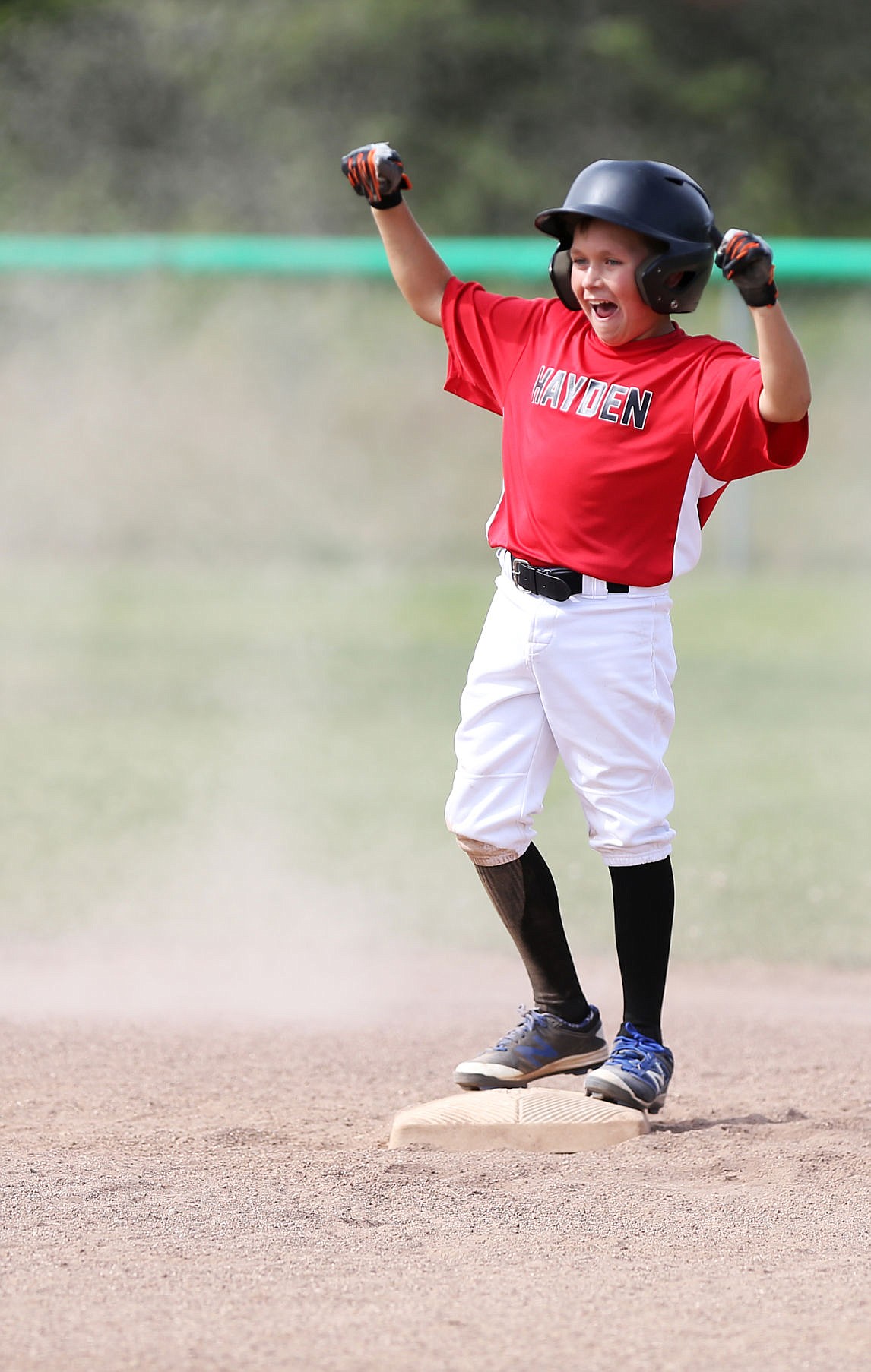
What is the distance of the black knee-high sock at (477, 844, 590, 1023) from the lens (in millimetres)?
2543

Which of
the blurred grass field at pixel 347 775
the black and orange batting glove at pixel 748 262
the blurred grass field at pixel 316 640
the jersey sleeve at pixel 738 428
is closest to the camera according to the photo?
the black and orange batting glove at pixel 748 262

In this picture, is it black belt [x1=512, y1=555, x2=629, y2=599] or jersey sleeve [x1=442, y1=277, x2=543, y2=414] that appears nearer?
black belt [x1=512, y1=555, x2=629, y2=599]

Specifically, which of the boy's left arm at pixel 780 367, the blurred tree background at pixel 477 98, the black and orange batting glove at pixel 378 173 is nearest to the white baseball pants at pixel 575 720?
the boy's left arm at pixel 780 367

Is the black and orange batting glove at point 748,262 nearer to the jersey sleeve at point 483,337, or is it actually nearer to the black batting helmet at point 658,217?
the black batting helmet at point 658,217

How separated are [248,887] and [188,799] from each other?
40.9 inches

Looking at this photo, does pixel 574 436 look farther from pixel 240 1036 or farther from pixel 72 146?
pixel 72 146

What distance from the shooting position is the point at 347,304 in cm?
1391

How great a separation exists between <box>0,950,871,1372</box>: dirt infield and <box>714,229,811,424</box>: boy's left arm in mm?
1017

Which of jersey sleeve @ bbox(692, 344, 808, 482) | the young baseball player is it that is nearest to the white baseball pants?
the young baseball player

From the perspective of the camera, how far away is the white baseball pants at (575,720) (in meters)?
2.40

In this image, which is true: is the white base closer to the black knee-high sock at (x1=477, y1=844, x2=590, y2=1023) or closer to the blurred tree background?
the black knee-high sock at (x1=477, y1=844, x2=590, y2=1023)

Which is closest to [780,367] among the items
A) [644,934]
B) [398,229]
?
[398,229]

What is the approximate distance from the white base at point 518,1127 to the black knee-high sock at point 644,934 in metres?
0.19

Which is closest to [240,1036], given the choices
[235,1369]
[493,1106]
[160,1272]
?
[493,1106]
